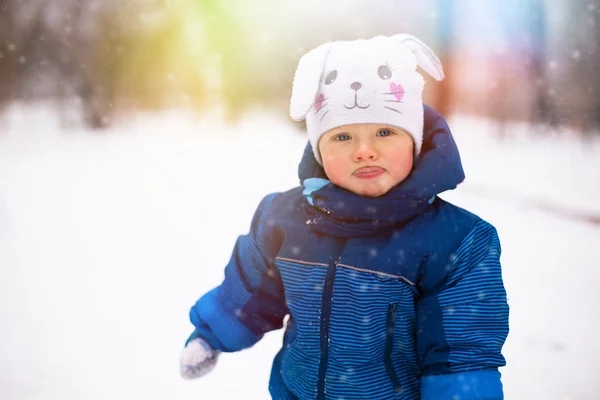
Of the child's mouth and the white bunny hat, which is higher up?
the white bunny hat

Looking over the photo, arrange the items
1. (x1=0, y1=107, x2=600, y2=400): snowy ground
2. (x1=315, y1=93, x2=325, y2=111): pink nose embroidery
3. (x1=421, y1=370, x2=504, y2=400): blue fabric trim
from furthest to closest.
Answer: (x1=0, y1=107, x2=600, y2=400): snowy ground, (x1=315, y1=93, x2=325, y2=111): pink nose embroidery, (x1=421, y1=370, x2=504, y2=400): blue fabric trim

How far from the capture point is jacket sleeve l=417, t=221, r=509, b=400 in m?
1.07

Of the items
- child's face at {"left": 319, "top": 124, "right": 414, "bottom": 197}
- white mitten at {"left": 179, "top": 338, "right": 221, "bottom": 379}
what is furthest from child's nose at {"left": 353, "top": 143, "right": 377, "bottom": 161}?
white mitten at {"left": 179, "top": 338, "right": 221, "bottom": 379}

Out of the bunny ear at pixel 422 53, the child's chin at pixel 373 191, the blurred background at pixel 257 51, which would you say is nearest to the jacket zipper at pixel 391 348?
the child's chin at pixel 373 191

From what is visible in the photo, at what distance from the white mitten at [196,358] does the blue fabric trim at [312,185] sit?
1.84 feet

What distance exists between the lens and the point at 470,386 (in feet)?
3.46

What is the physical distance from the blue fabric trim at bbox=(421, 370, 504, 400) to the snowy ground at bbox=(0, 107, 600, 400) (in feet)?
3.93

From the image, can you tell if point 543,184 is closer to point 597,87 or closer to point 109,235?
point 597,87

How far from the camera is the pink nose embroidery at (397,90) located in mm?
1283

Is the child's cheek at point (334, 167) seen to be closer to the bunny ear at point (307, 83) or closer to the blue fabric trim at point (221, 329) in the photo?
the bunny ear at point (307, 83)

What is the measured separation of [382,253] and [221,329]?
57 cm

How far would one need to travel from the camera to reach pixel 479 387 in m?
1.05

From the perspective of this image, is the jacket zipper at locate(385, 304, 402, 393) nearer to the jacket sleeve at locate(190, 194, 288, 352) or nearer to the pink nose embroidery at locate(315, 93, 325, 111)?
the jacket sleeve at locate(190, 194, 288, 352)

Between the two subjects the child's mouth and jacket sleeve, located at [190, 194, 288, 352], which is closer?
the child's mouth
